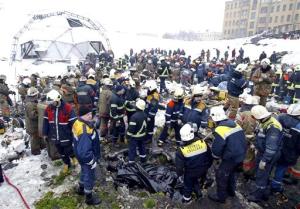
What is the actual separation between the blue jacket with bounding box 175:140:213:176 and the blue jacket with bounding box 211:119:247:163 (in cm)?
25

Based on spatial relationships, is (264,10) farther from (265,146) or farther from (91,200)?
(91,200)

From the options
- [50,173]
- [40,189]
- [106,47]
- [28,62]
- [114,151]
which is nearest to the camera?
[40,189]

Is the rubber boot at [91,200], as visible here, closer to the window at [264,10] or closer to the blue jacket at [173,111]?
the blue jacket at [173,111]

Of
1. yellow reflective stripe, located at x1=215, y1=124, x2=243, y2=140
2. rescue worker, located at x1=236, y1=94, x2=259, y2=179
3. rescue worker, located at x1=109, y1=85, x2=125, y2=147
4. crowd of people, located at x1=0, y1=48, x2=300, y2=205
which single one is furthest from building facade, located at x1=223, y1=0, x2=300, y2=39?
yellow reflective stripe, located at x1=215, y1=124, x2=243, y2=140

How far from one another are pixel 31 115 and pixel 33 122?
273 millimetres

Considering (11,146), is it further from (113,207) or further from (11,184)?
(113,207)


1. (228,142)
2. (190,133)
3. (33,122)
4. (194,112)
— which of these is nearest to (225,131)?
(228,142)

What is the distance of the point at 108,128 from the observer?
9.38 m

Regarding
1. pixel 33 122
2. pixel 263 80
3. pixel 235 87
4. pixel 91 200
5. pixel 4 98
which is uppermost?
pixel 263 80

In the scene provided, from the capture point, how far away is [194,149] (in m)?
5.36

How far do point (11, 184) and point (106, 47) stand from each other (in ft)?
87.3

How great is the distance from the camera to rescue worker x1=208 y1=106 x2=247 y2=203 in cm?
522

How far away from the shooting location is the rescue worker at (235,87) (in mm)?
9000

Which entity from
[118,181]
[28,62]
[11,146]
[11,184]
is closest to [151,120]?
[118,181]
